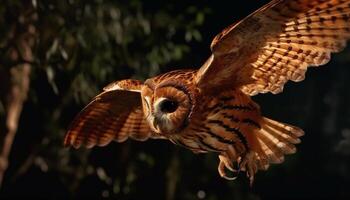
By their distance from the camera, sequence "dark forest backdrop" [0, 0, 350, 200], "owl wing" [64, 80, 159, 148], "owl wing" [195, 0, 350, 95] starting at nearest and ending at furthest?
"owl wing" [195, 0, 350, 95]
"owl wing" [64, 80, 159, 148]
"dark forest backdrop" [0, 0, 350, 200]

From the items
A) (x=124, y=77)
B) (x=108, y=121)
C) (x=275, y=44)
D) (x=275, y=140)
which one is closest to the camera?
(x=275, y=44)

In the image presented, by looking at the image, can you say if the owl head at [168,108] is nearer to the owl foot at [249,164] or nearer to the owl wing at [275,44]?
the owl wing at [275,44]

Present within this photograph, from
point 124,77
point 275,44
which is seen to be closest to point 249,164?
point 275,44

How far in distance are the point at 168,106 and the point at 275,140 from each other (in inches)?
13.0

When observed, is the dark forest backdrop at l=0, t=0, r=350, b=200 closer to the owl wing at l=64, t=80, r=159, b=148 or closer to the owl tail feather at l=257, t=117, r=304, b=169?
the owl wing at l=64, t=80, r=159, b=148

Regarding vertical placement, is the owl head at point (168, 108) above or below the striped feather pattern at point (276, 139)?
above

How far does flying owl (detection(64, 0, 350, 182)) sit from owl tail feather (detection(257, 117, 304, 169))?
2 cm

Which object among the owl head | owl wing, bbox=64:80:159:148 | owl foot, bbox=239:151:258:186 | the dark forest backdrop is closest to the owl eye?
the owl head

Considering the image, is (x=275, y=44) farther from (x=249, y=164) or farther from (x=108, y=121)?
(x=108, y=121)

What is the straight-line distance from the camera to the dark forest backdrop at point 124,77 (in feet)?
12.3

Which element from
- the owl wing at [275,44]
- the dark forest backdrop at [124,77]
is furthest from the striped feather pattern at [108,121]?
the dark forest backdrop at [124,77]

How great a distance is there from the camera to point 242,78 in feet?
6.05

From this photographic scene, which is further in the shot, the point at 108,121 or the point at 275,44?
the point at 108,121

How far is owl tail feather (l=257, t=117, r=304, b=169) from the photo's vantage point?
78.9 inches
